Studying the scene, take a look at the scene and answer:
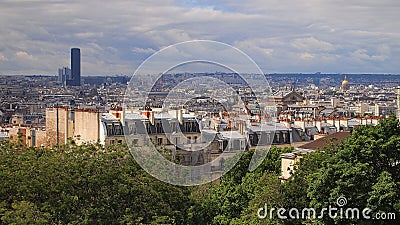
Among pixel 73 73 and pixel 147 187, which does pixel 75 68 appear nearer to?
pixel 73 73

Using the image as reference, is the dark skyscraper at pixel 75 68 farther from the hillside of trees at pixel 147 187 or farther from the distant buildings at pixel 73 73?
the hillside of trees at pixel 147 187

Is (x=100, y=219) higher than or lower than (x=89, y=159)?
lower

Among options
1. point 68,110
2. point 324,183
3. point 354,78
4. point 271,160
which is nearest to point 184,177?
point 324,183

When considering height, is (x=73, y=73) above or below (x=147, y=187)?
above

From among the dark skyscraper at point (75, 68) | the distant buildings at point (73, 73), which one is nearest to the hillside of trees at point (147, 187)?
the dark skyscraper at point (75, 68)

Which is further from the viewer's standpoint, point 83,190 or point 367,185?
point 83,190

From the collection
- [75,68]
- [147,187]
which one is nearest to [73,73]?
[75,68]

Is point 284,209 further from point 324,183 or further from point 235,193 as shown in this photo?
point 235,193
